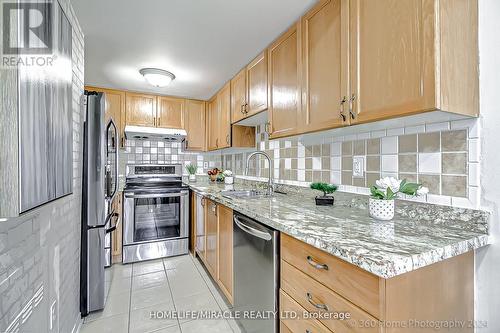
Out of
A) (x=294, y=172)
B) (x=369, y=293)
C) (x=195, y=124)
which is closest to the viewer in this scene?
(x=369, y=293)

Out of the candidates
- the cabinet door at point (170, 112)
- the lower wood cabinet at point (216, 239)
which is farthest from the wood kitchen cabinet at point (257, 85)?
the cabinet door at point (170, 112)

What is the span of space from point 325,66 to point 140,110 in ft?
8.90

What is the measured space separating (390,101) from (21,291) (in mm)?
1654

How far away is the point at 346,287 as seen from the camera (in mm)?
743

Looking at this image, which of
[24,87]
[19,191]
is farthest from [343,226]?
[24,87]

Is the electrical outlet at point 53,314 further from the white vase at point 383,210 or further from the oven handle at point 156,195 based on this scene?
the white vase at point 383,210

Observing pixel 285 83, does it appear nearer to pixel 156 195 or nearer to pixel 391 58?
pixel 391 58

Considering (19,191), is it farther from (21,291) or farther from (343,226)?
(343,226)

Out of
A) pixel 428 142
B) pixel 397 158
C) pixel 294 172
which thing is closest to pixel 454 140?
pixel 428 142

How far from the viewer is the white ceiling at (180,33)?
1.44 m

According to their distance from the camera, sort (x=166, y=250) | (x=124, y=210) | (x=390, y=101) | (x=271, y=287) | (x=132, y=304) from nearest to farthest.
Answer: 1. (x=390, y=101)
2. (x=271, y=287)
3. (x=132, y=304)
4. (x=124, y=210)
5. (x=166, y=250)

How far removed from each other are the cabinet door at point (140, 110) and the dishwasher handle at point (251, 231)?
2.35 metres

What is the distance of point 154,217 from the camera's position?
2.78m

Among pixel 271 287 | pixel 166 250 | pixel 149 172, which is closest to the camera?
pixel 271 287
